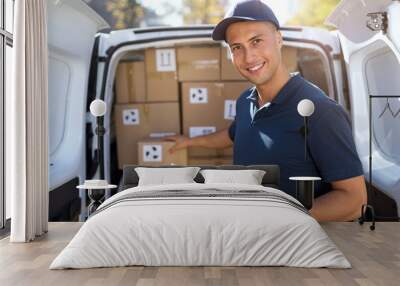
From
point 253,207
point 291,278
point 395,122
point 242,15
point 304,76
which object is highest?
point 242,15

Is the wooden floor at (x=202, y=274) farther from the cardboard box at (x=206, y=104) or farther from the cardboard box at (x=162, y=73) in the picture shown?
the cardboard box at (x=162, y=73)

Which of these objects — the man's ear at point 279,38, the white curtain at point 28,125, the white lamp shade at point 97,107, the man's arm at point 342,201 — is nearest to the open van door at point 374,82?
the man's arm at point 342,201

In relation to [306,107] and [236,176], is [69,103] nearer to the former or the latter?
[236,176]

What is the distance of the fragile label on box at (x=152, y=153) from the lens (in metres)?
5.89

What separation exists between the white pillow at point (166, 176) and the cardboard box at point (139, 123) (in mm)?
1069

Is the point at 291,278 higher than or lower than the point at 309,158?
lower

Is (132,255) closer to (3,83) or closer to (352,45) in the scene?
(3,83)

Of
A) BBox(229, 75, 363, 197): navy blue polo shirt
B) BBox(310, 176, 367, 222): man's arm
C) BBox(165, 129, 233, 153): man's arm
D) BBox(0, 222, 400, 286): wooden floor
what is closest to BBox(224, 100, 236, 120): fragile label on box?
BBox(165, 129, 233, 153): man's arm

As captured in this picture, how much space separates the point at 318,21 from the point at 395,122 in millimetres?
1899

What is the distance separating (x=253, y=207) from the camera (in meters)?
3.67

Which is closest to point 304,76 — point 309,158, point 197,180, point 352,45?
point 352,45

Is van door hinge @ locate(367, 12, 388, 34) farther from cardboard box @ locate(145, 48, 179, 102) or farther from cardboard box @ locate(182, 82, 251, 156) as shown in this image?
cardboard box @ locate(145, 48, 179, 102)

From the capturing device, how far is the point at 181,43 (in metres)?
5.98

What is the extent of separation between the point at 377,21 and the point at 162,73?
198 centimetres
